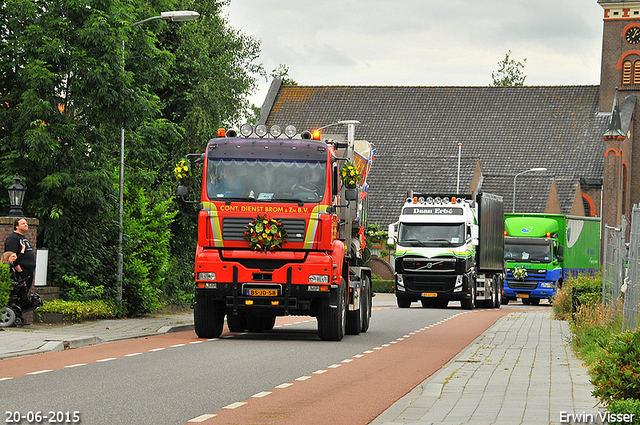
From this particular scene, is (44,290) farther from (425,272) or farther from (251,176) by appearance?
(425,272)

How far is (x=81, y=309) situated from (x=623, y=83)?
5641 centimetres

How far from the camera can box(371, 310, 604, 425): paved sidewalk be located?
29.7 feet

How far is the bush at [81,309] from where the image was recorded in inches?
772

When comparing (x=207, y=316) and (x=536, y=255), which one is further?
(x=536, y=255)

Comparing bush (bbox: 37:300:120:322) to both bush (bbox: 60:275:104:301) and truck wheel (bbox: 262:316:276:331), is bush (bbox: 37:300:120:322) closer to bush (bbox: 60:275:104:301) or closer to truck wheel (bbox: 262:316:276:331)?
bush (bbox: 60:275:104:301)

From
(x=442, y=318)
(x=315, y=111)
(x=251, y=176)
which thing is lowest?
(x=442, y=318)

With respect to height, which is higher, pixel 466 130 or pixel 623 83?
pixel 623 83

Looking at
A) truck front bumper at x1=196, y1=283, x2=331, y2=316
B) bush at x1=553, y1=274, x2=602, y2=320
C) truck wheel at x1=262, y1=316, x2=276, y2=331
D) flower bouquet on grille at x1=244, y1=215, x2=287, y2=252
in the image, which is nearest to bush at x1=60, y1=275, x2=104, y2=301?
truck wheel at x1=262, y1=316, x2=276, y2=331

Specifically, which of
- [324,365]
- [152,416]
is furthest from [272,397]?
[324,365]

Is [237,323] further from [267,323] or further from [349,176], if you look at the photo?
[349,176]

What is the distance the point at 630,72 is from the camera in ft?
224

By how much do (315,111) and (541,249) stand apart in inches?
1427

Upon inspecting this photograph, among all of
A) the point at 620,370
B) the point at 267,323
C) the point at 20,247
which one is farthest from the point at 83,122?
the point at 620,370

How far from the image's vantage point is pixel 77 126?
2041 centimetres
